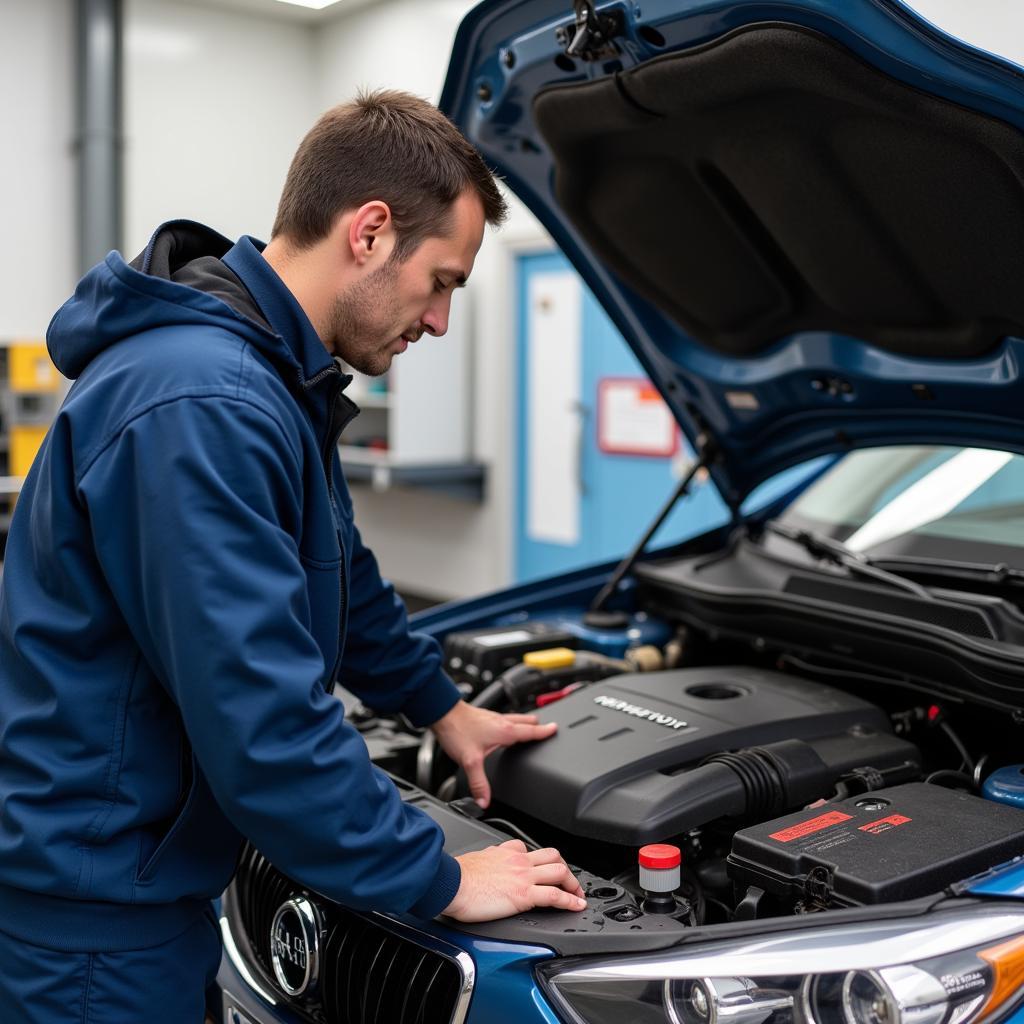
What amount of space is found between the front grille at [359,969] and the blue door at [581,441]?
4263 millimetres

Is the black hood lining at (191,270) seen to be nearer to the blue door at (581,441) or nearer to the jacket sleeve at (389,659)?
the jacket sleeve at (389,659)

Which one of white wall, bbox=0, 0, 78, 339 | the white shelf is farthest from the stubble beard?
white wall, bbox=0, 0, 78, 339

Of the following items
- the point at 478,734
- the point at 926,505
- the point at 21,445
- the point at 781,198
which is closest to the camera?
the point at 478,734

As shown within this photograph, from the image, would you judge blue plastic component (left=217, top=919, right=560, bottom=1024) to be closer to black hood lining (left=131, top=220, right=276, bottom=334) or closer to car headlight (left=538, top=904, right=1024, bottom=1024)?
car headlight (left=538, top=904, right=1024, bottom=1024)

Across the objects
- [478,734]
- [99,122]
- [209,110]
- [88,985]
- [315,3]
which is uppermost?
[315,3]

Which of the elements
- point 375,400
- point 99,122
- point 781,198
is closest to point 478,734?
point 781,198

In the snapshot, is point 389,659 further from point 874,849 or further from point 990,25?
point 990,25

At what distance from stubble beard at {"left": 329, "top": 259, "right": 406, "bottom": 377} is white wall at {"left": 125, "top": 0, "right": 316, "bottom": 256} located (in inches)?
266

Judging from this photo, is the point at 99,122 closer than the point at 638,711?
No

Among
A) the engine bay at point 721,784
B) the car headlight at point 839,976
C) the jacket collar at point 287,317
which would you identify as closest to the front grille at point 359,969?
the engine bay at point 721,784

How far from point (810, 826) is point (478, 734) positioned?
55 cm

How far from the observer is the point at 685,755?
1.64 meters

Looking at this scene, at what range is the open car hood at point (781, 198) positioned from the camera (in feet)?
4.89

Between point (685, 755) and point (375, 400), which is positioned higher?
point (685, 755)
